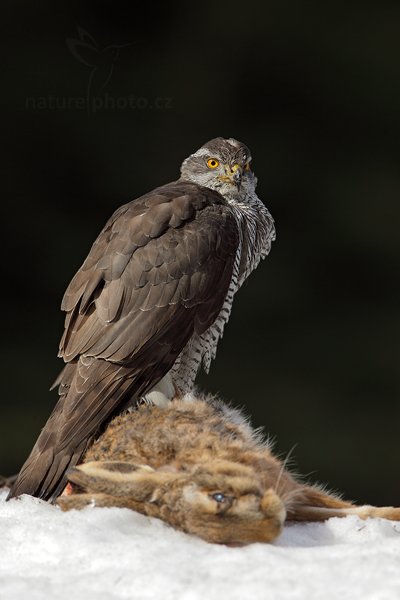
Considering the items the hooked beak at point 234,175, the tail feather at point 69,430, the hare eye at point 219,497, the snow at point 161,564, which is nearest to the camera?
the snow at point 161,564

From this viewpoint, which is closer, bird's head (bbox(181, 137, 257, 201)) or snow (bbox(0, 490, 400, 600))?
snow (bbox(0, 490, 400, 600))

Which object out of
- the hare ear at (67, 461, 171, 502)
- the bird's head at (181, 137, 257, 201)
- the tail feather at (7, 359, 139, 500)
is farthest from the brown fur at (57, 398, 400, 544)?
the bird's head at (181, 137, 257, 201)

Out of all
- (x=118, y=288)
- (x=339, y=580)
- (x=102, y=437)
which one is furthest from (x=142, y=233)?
(x=339, y=580)

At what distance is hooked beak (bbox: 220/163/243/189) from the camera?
8.75 feet

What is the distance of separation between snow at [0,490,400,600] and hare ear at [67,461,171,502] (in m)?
0.03

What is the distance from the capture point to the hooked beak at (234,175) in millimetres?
2666

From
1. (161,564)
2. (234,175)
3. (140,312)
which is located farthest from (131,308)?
(161,564)

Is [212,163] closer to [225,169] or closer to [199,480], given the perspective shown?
[225,169]

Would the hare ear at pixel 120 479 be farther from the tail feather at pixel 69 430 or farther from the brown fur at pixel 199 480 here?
the tail feather at pixel 69 430

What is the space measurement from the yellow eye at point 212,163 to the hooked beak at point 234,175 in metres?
0.04

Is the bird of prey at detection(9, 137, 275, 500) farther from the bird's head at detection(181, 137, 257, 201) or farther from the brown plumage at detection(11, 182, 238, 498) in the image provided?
the bird's head at detection(181, 137, 257, 201)

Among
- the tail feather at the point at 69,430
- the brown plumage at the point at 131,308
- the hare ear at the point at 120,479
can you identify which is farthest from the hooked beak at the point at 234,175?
the hare ear at the point at 120,479

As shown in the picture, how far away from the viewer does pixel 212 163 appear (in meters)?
2.72

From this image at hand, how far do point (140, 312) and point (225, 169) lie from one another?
28.9 inches
